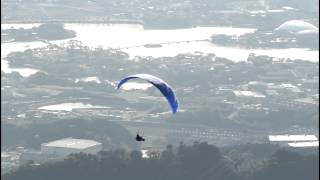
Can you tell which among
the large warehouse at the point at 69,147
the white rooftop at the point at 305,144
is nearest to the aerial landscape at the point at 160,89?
the large warehouse at the point at 69,147

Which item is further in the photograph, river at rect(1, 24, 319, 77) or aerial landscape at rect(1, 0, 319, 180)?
river at rect(1, 24, 319, 77)

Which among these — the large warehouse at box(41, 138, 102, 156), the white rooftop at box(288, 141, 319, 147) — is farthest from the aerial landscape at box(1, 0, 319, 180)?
the white rooftop at box(288, 141, 319, 147)

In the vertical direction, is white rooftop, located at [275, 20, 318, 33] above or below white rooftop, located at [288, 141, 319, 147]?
above

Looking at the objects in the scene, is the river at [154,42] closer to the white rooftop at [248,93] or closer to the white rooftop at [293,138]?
the white rooftop at [248,93]

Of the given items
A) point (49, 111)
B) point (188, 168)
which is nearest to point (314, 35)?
point (49, 111)

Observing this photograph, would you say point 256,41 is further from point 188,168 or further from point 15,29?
point 188,168

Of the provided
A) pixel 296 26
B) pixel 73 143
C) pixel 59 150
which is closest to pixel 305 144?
pixel 73 143

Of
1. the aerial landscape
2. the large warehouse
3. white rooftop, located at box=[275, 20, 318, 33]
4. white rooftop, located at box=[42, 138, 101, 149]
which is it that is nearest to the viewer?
the aerial landscape

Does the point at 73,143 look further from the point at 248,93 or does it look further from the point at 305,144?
the point at 248,93

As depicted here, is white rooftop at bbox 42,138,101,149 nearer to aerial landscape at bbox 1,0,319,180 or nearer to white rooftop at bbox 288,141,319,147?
aerial landscape at bbox 1,0,319,180
